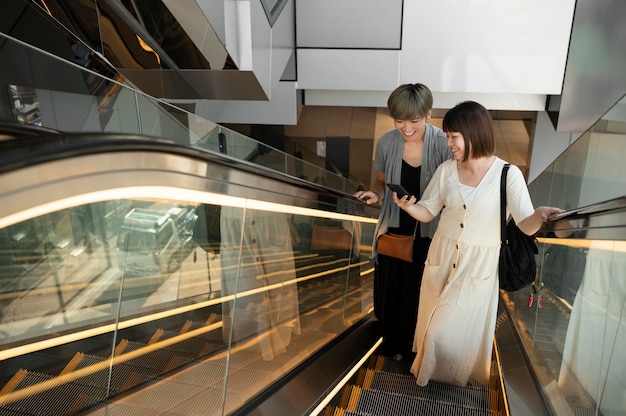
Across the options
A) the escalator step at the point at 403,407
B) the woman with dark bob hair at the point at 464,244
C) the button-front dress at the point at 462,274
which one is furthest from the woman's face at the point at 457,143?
the escalator step at the point at 403,407

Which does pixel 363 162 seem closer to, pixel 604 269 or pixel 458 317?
pixel 458 317

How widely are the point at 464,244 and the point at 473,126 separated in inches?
26.5

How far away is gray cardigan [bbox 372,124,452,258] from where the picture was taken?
140 inches

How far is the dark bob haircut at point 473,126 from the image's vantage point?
2896mm

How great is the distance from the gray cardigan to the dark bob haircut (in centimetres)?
55

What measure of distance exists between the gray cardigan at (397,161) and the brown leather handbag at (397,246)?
0.08 meters

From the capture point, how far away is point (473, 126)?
2.92 m

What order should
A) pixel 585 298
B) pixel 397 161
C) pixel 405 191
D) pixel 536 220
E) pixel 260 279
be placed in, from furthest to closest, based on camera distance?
pixel 397 161 < pixel 405 191 < pixel 536 220 < pixel 585 298 < pixel 260 279

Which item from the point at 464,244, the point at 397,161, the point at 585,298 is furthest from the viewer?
the point at 397,161

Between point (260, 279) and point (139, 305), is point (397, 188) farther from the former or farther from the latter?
point (139, 305)

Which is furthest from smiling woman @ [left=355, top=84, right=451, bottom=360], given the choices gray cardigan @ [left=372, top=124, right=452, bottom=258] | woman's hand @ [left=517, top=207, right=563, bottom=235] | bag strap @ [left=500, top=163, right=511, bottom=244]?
A: woman's hand @ [left=517, top=207, right=563, bottom=235]

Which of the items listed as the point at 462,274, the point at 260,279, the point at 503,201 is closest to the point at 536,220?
the point at 503,201

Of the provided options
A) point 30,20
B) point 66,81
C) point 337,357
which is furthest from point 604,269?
point 30,20

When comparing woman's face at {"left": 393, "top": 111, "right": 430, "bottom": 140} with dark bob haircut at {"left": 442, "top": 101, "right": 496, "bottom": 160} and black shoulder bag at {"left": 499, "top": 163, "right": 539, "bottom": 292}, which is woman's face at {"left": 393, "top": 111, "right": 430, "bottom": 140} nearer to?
dark bob haircut at {"left": 442, "top": 101, "right": 496, "bottom": 160}
